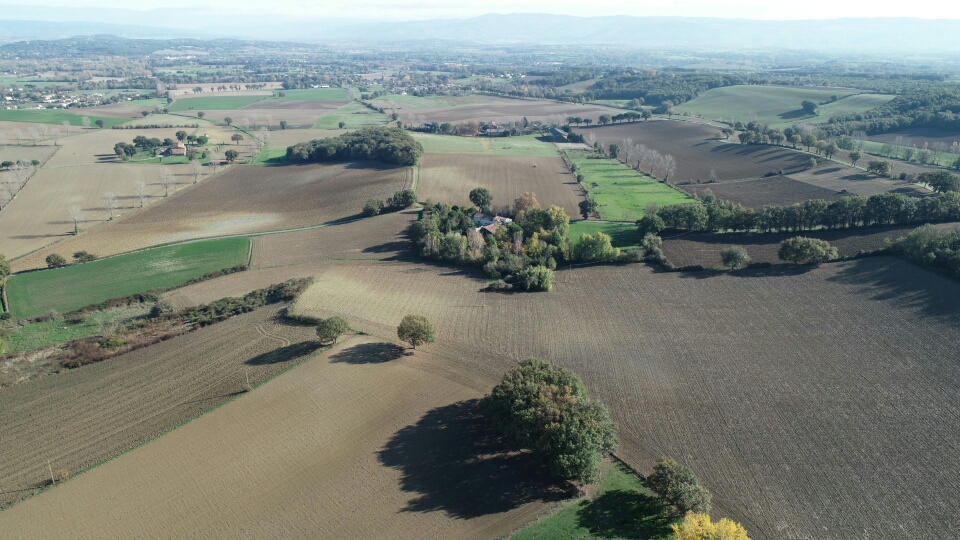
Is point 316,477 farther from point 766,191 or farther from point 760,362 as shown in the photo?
point 766,191

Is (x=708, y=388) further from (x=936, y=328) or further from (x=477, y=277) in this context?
(x=477, y=277)

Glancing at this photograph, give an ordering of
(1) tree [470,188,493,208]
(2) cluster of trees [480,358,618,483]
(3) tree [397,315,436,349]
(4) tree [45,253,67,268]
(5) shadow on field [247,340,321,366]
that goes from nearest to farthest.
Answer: (2) cluster of trees [480,358,618,483] → (5) shadow on field [247,340,321,366] → (3) tree [397,315,436,349] → (4) tree [45,253,67,268] → (1) tree [470,188,493,208]

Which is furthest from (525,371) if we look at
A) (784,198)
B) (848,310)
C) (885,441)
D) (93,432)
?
(784,198)

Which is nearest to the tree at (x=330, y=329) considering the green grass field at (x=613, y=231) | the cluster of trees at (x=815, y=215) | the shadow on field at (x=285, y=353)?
the shadow on field at (x=285, y=353)

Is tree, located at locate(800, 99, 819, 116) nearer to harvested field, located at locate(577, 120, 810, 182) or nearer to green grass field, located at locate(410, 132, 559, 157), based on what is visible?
harvested field, located at locate(577, 120, 810, 182)

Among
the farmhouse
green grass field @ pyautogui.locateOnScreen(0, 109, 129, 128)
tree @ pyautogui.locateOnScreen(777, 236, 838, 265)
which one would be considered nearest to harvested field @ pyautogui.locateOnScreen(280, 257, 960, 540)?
tree @ pyautogui.locateOnScreen(777, 236, 838, 265)

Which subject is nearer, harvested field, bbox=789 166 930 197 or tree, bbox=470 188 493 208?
harvested field, bbox=789 166 930 197

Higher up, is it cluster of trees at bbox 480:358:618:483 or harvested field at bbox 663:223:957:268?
harvested field at bbox 663:223:957:268
